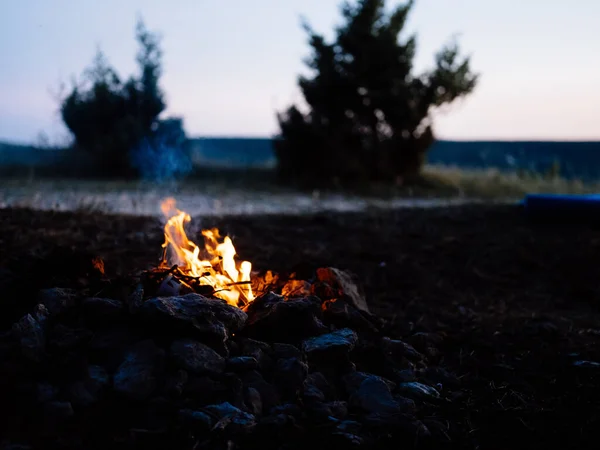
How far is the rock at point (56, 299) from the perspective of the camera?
389 cm

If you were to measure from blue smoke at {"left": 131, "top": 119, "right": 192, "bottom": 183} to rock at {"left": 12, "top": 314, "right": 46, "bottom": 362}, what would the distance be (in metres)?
12.8

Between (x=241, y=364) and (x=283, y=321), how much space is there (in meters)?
0.53

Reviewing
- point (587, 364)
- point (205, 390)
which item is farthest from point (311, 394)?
point (587, 364)

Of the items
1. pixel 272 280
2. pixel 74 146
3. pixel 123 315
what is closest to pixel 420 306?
pixel 272 280

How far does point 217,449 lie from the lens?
10.0 feet

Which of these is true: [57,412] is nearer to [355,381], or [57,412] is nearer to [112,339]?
[112,339]

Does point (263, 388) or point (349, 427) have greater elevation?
point (263, 388)

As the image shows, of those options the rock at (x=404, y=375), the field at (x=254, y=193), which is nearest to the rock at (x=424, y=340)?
the rock at (x=404, y=375)

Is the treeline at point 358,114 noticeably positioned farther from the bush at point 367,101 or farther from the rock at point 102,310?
the rock at point 102,310

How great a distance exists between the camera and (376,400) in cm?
361

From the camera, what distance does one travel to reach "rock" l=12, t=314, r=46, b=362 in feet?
11.3

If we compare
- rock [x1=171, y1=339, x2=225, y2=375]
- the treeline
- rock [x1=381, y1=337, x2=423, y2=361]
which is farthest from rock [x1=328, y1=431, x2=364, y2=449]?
the treeline

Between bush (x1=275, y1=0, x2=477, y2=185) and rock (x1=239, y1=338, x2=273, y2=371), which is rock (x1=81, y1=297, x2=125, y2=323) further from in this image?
bush (x1=275, y1=0, x2=477, y2=185)

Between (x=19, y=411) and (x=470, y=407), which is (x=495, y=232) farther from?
(x=19, y=411)
